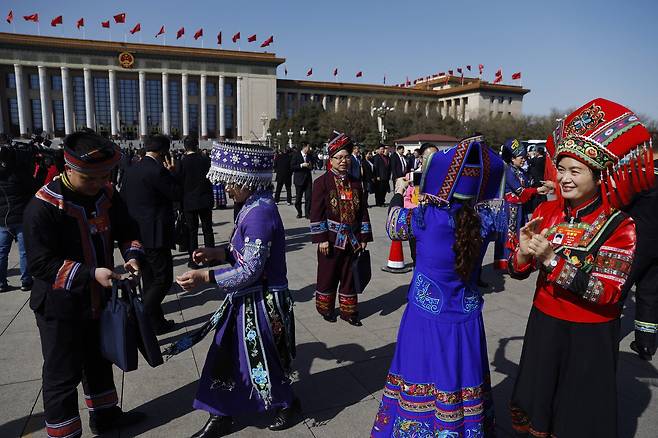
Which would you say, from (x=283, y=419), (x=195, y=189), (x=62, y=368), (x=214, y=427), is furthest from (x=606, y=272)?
(x=195, y=189)

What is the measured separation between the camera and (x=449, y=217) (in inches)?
92.6

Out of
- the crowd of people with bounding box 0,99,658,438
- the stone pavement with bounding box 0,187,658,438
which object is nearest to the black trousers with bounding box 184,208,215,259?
the stone pavement with bounding box 0,187,658,438

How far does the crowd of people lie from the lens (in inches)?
83.9

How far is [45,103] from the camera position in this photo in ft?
195

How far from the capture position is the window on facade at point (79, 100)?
2416 inches

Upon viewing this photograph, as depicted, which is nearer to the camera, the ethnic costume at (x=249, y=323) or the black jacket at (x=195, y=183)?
the ethnic costume at (x=249, y=323)

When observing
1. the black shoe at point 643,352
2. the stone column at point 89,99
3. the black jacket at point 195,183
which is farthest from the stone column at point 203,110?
the black shoe at point 643,352

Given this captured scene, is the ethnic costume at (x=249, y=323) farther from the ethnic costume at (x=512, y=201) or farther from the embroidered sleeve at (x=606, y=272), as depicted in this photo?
the embroidered sleeve at (x=606, y=272)

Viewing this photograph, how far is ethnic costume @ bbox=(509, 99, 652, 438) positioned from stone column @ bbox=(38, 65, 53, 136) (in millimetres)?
68433

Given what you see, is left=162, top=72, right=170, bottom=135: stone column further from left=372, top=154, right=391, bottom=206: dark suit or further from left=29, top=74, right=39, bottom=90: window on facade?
left=372, top=154, right=391, bottom=206: dark suit

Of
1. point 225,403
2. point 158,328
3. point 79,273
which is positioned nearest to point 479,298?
point 225,403

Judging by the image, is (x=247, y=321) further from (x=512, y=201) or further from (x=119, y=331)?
(x=512, y=201)

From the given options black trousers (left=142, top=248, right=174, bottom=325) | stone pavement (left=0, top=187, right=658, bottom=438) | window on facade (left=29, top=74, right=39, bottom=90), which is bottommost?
stone pavement (left=0, top=187, right=658, bottom=438)

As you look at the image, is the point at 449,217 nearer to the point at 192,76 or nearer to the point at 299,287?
the point at 299,287
